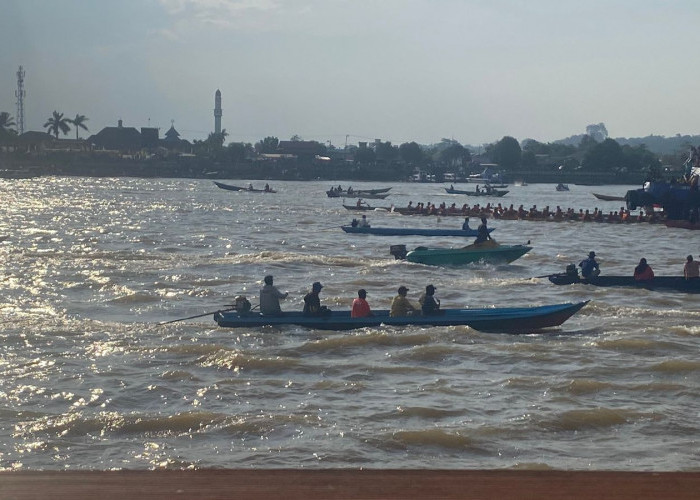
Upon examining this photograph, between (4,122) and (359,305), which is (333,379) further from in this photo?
(4,122)

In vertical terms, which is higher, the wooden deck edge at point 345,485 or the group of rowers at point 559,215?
the wooden deck edge at point 345,485

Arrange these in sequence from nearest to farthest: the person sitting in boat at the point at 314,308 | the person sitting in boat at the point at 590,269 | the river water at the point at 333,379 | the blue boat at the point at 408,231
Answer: the river water at the point at 333,379
the person sitting in boat at the point at 314,308
the person sitting in boat at the point at 590,269
the blue boat at the point at 408,231

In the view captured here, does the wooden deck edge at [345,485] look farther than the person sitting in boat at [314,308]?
No

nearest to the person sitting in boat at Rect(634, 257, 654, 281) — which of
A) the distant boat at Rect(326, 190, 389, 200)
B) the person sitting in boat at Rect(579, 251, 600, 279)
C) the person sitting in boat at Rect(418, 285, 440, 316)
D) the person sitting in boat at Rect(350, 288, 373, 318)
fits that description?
the person sitting in boat at Rect(579, 251, 600, 279)

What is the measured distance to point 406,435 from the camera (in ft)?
46.1

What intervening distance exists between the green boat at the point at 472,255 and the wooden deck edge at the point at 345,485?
27.6m

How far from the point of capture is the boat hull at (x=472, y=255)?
36375 mm

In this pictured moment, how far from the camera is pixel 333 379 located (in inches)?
700

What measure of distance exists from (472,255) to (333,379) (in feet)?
64.1

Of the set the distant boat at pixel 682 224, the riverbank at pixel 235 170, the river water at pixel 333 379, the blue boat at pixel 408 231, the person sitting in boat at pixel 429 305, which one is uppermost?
the riverbank at pixel 235 170

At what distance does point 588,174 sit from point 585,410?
17637 centimetres

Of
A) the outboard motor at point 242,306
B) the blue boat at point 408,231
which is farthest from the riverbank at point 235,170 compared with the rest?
the outboard motor at point 242,306

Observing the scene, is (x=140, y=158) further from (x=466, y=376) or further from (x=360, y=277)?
(x=466, y=376)

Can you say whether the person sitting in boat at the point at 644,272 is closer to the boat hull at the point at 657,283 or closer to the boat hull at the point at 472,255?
the boat hull at the point at 657,283
